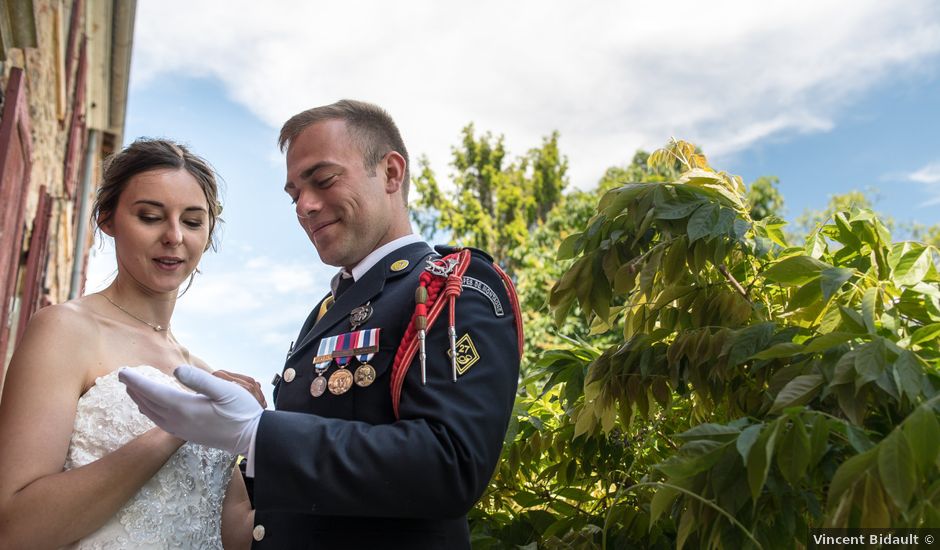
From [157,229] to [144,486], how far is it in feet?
2.61

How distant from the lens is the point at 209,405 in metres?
1.71

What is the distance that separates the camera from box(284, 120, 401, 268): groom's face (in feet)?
7.13

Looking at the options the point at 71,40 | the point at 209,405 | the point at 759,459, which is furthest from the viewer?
the point at 71,40

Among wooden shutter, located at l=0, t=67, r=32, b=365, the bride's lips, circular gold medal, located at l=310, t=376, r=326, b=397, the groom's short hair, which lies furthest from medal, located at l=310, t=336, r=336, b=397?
wooden shutter, located at l=0, t=67, r=32, b=365

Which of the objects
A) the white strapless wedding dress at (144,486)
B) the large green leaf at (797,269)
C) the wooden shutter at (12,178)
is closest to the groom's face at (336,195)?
the white strapless wedding dress at (144,486)

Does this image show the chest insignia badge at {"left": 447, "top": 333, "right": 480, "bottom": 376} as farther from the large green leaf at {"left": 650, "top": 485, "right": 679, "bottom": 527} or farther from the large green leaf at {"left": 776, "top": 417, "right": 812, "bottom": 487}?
the large green leaf at {"left": 776, "top": 417, "right": 812, "bottom": 487}

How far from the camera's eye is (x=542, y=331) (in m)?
15.2

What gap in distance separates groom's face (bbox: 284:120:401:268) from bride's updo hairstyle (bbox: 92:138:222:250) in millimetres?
542

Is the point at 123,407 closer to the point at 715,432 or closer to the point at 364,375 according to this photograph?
the point at 364,375

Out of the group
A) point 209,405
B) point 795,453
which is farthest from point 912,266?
point 209,405

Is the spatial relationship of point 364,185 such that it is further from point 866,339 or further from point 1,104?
point 1,104

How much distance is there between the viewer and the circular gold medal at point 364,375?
5.96ft

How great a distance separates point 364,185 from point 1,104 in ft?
9.31

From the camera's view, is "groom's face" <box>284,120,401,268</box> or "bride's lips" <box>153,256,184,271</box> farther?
"bride's lips" <box>153,256,184,271</box>
